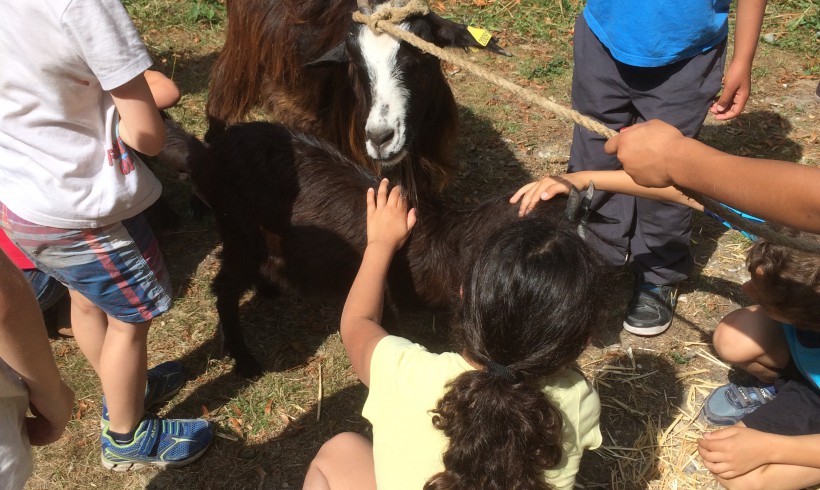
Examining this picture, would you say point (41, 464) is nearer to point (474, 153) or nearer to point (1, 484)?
point (1, 484)

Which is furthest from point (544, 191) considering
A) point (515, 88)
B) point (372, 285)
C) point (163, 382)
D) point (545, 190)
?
point (163, 382)

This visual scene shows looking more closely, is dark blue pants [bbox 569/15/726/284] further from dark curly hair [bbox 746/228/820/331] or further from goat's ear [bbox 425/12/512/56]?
dark curly hair [bbox 746/228/820/331]

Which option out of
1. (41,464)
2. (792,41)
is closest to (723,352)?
(41,464)

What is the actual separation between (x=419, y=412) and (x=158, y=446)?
5.89ft

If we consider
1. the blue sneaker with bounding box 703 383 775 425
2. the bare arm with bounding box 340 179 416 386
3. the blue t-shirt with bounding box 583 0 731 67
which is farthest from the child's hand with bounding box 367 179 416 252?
the blue sneaker with bounding box 703 383 775 425

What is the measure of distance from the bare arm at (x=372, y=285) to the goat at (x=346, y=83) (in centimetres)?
115

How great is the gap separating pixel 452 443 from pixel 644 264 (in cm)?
261

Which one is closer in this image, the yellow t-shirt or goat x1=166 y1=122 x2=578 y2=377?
the yellow t-shirt

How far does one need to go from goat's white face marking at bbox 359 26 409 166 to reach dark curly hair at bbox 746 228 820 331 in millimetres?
1887

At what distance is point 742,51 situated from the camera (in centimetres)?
351

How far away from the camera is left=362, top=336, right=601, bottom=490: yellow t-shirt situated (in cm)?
221

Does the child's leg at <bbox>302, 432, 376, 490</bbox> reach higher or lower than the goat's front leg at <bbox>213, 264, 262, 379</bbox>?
higher

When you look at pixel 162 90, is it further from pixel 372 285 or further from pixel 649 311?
pixel 649 311

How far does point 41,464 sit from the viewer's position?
3.58 m
